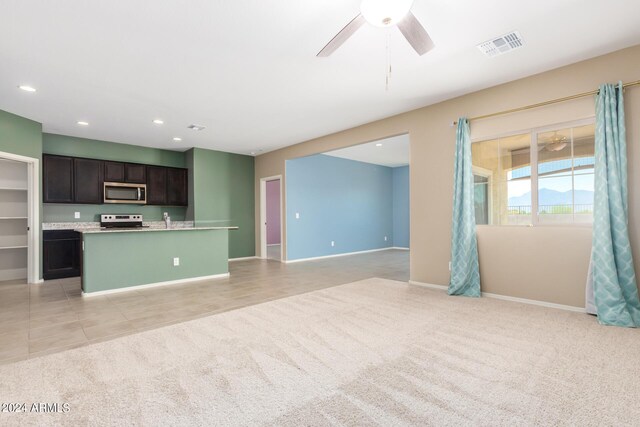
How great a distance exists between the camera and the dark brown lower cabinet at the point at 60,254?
5496 mm

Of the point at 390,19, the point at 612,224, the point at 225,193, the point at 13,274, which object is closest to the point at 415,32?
the point at 390,19

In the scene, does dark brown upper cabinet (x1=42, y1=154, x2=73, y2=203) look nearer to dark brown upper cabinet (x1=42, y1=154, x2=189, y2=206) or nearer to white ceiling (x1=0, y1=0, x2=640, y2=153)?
dark brown upper cabinet (x1=42, y1=154, x2=189, y2=206)

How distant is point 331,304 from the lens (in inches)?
150

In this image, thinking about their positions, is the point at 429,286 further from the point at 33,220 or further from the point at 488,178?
the point at 33,220

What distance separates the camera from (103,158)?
257 inches

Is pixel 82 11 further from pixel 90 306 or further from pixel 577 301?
pixel 577 301

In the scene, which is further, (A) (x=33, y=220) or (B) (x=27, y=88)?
(A) (x=33, y=220)

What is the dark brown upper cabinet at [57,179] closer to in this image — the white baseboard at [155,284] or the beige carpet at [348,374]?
the white baseboard at [155,284]

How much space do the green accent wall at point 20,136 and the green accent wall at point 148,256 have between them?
195cm

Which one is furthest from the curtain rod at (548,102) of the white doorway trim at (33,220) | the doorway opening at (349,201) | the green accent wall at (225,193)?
the white doorway trim at (33,220)

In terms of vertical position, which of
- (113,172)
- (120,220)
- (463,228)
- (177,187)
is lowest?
(463,228)

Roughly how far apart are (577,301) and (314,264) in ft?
15.4

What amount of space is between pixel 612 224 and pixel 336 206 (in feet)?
19.8

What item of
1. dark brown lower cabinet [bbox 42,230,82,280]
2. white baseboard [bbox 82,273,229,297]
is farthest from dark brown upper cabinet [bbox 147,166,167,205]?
white baseboard [bbox 82,273,229,297]
